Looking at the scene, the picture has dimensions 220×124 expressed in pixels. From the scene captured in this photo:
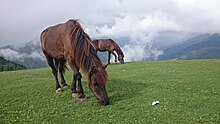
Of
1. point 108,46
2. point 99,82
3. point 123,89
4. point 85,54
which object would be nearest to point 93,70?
point 99,82

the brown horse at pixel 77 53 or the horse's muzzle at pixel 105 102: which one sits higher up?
the brown horse at pixel 77 53

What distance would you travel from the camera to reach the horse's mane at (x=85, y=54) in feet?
38.1

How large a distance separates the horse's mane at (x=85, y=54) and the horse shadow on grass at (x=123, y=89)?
5.40ft

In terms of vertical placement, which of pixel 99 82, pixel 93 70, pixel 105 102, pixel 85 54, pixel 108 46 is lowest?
pixel 105 102

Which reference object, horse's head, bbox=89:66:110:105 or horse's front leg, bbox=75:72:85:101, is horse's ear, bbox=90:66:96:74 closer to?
horse's head, bbox=89:66:110:105

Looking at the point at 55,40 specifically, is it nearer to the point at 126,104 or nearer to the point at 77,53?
the point at 77,53

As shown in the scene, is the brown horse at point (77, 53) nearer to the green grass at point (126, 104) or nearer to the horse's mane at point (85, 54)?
the horse's mane at point (85, 54)

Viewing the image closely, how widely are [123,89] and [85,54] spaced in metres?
3.77

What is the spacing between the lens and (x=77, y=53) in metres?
12.5

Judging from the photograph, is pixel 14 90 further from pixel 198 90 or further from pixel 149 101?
pixel 198 90

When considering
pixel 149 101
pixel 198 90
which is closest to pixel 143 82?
pixel 198 90

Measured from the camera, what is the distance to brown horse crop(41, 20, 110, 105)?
38.3 ft

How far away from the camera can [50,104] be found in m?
13.0

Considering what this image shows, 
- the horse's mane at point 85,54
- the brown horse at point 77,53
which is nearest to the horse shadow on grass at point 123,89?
the brown horse at point 77,53
